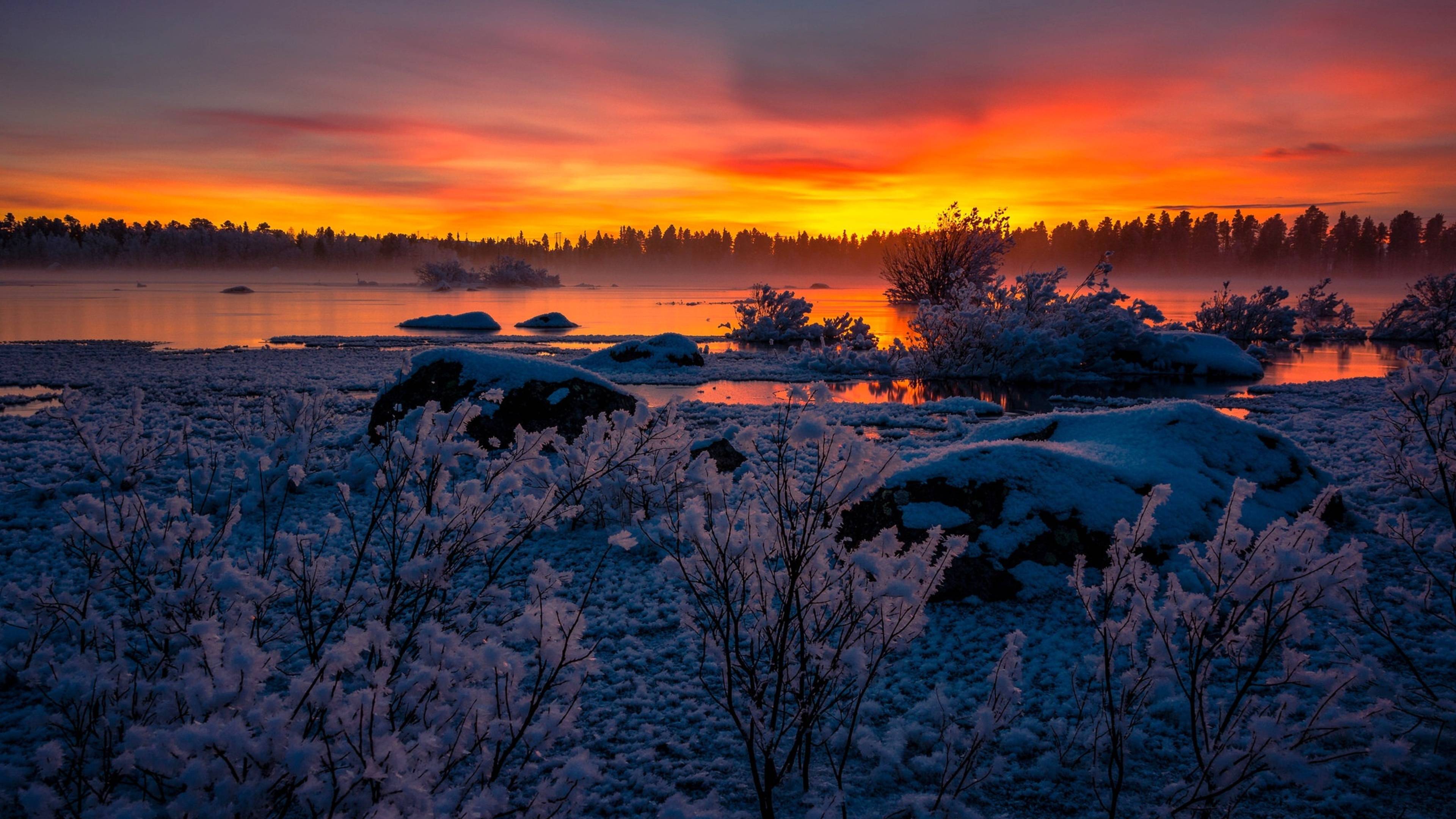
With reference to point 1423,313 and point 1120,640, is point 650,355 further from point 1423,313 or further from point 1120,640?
point 1423,313

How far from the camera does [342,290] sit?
247ft

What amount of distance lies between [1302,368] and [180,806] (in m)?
21.9

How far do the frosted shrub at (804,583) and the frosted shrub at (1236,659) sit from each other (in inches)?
25.5

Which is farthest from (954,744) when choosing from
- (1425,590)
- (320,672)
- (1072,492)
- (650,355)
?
(650,355)

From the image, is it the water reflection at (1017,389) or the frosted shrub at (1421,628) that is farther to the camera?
the water reflection at (1017,389)

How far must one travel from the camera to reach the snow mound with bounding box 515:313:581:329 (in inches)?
1202

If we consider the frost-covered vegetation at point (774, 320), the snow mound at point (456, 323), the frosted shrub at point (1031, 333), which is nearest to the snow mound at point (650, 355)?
the frosted shrub at point (1031, 333)

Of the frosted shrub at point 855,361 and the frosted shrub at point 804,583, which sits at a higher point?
the frosted shrub at point 855,361

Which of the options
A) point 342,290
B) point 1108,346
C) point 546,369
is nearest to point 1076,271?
point 342,290

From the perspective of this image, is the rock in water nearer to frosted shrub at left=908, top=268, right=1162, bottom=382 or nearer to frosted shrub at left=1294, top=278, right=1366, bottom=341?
frosted shrub at left=908, top=268, right=1162, bottom=382

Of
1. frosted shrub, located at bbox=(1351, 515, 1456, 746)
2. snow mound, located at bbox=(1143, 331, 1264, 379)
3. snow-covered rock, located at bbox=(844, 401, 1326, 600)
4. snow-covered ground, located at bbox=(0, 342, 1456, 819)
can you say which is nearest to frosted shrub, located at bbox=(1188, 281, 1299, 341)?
snow mound, located at bbox=(1143, 331, 1264, 379)

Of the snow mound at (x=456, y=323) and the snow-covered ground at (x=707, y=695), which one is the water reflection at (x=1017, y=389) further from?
the snow mound at (x=456, y=323)

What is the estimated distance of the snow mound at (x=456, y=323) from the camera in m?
29.0

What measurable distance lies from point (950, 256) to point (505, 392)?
81.0 feet
